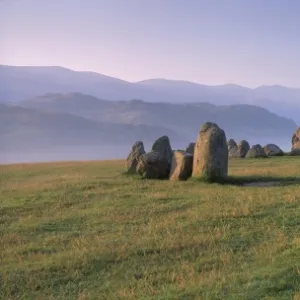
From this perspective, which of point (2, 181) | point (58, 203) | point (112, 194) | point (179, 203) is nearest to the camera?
point (179, 203)

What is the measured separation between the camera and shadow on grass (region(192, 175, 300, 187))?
82.7ft

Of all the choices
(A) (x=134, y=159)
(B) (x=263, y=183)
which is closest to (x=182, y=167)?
(B) (x=263, y=183)

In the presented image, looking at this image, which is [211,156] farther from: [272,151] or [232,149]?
[232,149]

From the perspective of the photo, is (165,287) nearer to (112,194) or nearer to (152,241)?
(152,241)

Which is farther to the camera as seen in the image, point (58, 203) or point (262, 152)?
point (262, 152)

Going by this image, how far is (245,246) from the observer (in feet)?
42.8

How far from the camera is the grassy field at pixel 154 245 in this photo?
10320mm

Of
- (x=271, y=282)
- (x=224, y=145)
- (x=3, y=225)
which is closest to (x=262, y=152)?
(x=224, y=145)

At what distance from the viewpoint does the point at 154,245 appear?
13414 mm

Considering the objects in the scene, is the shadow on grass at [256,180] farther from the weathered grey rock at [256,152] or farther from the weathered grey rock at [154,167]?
the weathered grey rock at [256,152]

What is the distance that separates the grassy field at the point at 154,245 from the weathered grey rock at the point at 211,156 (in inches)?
115

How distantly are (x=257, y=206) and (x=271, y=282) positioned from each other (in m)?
7.76

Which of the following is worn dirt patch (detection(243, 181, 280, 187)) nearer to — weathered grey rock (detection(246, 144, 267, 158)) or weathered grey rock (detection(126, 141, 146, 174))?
weathered grey rock (detection(126, 141, 146, 174))

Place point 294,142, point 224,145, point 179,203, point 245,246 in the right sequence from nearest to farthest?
point 245,246 → point 179,203 → point 224,145 → point 294,142
